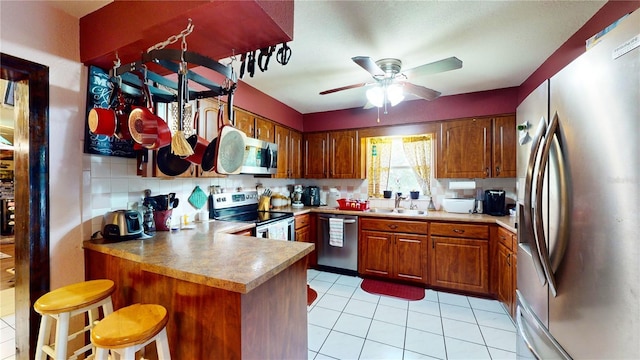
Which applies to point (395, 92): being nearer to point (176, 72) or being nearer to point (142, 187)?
point (176, 72)

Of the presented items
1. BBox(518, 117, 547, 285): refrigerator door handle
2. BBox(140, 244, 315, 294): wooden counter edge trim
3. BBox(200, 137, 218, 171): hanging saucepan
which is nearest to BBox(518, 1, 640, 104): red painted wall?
BBox(518, 117, 547, 285): refrigerator door handle

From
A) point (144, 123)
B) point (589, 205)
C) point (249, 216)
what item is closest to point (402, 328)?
point (589, 205)

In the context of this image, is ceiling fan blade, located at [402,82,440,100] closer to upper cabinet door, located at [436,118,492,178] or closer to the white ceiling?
the white ceiling

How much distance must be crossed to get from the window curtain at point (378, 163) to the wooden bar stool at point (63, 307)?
10.5 ft

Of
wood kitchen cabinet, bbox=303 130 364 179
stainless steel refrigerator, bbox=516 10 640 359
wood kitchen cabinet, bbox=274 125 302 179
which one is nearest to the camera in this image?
stainless steel refrigerator, bbox=516 10 640 359

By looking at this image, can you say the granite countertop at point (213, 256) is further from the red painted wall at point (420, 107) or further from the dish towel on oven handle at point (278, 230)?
the red painted wall at point (420, 107)

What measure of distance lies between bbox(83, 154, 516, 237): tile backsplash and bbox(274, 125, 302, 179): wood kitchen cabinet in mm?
308

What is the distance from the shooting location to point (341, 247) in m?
3.34

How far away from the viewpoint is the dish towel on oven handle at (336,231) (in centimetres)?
329

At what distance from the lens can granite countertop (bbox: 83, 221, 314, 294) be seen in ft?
3.38

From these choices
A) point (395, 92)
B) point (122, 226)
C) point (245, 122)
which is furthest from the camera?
point (245, 122)

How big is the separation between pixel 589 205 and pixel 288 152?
10.6ft

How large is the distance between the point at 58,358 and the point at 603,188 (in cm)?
217

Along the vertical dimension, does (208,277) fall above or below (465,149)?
below
